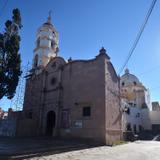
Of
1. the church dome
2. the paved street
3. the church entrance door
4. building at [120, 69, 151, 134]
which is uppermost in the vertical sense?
the church dome

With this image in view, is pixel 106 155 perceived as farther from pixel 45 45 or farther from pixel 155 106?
pixel 155 106

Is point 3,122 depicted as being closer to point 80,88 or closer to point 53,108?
point 53,108

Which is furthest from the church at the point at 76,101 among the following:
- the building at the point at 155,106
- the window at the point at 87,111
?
the building at the point at 155,106

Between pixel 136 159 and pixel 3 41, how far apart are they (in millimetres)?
14712

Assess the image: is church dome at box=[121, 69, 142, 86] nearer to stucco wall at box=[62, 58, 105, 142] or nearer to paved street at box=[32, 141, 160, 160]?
stucco wall at box=[62, 58, 105, 142]

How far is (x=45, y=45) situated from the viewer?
3059 centimetres

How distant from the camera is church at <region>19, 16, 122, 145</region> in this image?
780 inches

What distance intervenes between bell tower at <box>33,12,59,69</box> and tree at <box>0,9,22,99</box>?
11.4 meters

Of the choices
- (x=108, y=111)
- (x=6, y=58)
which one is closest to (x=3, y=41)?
(x=6, y=58)

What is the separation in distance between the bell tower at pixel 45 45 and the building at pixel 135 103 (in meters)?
15.9

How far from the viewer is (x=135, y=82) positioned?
4728 cm

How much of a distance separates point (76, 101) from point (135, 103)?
2598 cm

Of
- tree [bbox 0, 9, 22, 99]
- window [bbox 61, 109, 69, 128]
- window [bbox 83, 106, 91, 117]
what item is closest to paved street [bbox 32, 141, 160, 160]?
window [bbox 83, 106, 91, 117]

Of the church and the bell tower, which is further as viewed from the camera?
the bell tower
